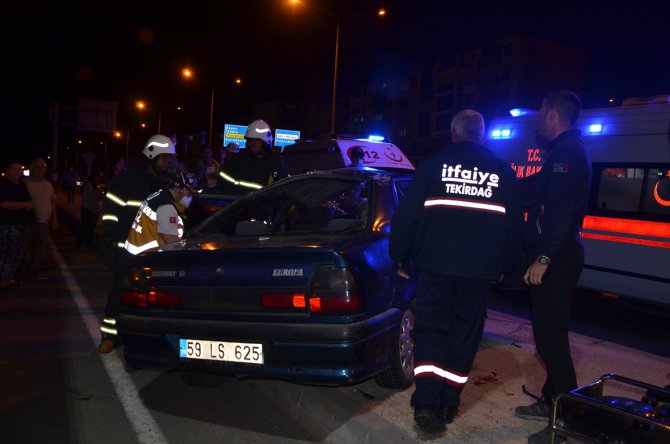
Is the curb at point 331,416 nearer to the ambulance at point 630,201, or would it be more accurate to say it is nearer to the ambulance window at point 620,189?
the ambulance at point 630,201

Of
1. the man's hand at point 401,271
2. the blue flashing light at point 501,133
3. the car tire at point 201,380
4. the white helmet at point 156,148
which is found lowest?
the car tire at point 201,380

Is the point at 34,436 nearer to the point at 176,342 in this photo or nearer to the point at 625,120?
the point at 176,342

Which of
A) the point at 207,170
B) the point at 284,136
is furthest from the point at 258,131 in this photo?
the point at 284,136

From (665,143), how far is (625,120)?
608mm

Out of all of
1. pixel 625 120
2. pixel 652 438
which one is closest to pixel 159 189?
pixel 652 438

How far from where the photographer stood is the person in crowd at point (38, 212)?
871 centimetres

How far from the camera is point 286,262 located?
3.43 m

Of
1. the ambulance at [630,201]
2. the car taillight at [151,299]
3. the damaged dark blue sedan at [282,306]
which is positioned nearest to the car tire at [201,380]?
the damaged dark blue sedan at [282,306]

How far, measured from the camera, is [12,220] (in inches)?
324

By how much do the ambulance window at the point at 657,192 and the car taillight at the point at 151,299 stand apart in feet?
19.1

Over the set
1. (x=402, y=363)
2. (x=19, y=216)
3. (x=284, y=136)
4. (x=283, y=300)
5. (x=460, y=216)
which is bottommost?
(x=402, y=363)

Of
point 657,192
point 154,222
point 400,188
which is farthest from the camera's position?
point 657,192

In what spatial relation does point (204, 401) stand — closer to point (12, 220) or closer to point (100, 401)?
point (100, 401)

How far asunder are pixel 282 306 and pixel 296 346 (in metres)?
0.24
